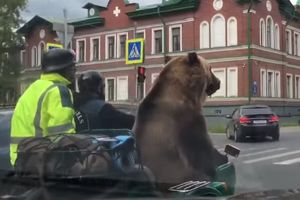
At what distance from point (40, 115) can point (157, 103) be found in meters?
0.74

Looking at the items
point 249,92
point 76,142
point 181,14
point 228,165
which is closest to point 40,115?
point 76,142

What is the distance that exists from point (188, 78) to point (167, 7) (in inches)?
51.2

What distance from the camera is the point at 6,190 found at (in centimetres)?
435

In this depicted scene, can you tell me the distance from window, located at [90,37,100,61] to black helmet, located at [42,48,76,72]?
1207mm

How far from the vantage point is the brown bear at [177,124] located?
3.76m

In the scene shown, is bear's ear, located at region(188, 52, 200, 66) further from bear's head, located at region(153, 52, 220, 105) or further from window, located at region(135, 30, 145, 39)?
window, located at region(135, 30, 145, 39)

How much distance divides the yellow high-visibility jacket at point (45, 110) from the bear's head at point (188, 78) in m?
0.63

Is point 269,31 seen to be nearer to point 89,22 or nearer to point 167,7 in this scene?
point 167,7

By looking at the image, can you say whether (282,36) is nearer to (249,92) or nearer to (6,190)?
(249,92)

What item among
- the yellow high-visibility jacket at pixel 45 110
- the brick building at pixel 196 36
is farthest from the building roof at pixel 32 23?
the yellow high-visibility jacket at pixel 45 110

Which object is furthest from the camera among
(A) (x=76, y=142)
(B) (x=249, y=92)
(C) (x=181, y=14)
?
(B) (x=249, y=92)

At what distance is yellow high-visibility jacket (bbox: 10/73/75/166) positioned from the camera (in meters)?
3.71

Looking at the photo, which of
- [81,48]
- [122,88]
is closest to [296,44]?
[122,88]

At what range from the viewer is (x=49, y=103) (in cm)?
376
